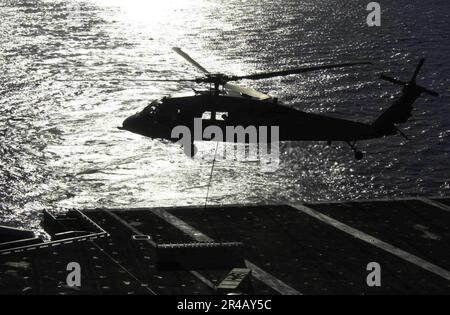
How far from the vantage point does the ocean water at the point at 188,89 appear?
331 feet

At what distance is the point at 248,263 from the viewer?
63.5m

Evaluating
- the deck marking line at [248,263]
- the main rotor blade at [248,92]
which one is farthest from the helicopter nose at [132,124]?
the deck marking line at [248,263]

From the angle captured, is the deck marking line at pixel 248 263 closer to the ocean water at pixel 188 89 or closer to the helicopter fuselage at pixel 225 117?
the helicopter fuselage at pixel 225 117

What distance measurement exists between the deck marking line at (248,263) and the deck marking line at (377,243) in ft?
32.3

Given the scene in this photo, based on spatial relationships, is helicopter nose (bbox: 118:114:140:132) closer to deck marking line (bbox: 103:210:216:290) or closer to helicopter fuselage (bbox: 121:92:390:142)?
helicopter fuselage (bbox: 121:92:390:142)

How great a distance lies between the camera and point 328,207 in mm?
77688

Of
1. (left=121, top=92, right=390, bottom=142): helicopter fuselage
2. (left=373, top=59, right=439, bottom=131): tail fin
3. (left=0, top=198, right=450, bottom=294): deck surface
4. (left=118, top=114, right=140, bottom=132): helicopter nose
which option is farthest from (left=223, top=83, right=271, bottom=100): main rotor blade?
(left=0, top=198, right=450, bottom=294): deck surface

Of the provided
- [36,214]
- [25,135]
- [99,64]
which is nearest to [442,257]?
[36,214]

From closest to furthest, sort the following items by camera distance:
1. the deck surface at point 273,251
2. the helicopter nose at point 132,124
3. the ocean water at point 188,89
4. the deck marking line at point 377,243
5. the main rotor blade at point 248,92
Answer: the main rotor blade at point 248,92
the helicopter nose at point 132,124
the deck surface at point 273,251
the deck marking line at point 377,243
the ocean water at point 188,89

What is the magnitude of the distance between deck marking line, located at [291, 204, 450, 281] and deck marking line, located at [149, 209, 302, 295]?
9.85 meters

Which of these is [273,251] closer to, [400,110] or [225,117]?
[400,110]

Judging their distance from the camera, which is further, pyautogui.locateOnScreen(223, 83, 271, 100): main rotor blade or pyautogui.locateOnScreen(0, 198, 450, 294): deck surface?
pyautogui.locateOnScreen(0, 198, 450, 294): deck surface

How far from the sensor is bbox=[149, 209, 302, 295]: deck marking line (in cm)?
5919

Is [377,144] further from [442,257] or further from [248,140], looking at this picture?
[248,140]
